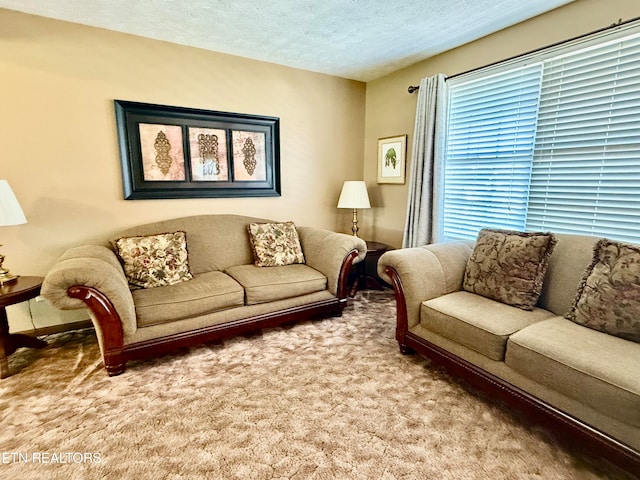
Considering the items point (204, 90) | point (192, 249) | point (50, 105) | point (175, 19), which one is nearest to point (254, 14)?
point (175, 19)

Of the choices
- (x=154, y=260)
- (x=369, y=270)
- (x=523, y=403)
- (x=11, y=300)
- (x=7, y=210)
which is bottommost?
(x=523, y=403)

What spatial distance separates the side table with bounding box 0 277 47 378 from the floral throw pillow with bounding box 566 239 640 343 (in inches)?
133

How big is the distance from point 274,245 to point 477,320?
1913 millimetres

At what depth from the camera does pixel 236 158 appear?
135 inches

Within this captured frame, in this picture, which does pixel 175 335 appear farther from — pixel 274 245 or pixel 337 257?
pixel 337 257

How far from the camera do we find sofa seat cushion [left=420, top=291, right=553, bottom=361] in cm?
189

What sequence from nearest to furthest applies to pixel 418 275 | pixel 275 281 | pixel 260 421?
1. pixel 260 421
2. pixel 418 275
3. pixel 275 281

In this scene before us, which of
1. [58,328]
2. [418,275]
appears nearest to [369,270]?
[418,275]

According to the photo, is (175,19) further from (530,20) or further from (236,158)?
(530,20)

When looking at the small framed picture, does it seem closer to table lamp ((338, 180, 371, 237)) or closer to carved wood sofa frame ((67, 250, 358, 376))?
table lamp ((338, 180, 371, 237))

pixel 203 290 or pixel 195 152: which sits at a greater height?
pixel 195 152

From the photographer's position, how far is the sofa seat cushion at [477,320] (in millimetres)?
1888

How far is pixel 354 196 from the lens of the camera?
3.75 m

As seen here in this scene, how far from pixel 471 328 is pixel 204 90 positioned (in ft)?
9.98
